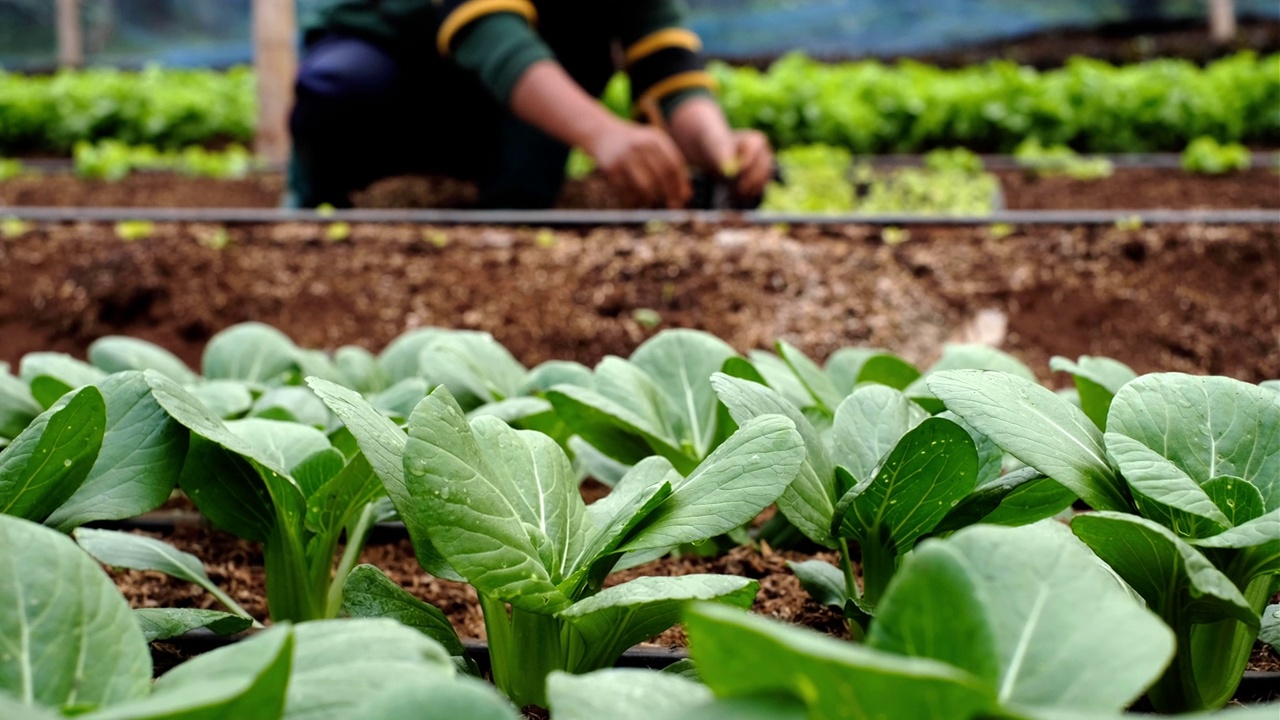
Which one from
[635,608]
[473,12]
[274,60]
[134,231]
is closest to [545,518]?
[635,608]

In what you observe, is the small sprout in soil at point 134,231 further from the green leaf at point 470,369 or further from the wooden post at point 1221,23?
the wooden post at point 1221,23

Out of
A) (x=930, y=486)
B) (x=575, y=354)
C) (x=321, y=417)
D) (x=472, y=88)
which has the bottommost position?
(x=575, y=354)

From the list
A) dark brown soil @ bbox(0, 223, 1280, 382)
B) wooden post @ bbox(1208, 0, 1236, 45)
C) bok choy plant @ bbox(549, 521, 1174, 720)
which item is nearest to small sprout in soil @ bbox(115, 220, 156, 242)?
dark brown soil @ bbox(0, 223, 1280, 382)

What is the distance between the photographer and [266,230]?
2.62 meters

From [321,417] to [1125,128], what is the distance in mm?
4734

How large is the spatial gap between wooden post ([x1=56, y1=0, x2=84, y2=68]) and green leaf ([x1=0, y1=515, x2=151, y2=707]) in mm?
10356

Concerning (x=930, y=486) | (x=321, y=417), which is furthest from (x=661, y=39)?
(x=930, y=486)

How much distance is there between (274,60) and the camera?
4.96m

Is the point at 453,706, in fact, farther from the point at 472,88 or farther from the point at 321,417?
the point at 472,88

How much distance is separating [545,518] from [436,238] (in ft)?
6.05

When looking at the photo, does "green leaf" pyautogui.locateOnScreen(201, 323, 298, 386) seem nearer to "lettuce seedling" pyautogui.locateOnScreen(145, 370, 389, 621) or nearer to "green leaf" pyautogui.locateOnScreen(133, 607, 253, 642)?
"lettuce seedling" pyautogui.locateOnScreen(145, 370, 389, 621)

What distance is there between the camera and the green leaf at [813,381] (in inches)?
45.7

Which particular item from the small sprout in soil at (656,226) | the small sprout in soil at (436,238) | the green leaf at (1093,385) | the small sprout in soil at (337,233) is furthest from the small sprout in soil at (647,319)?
the green leaf at (1093,385)

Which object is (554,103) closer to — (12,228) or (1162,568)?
(12,228)
